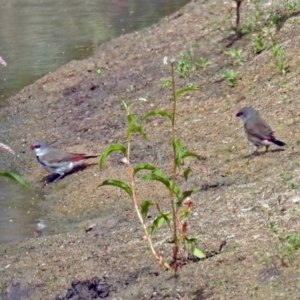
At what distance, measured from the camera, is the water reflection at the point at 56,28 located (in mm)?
15375

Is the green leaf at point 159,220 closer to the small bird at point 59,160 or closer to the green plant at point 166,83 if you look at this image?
the small bird at point 59,160

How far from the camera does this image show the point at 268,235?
6.27m

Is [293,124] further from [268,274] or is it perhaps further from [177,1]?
[177,1]

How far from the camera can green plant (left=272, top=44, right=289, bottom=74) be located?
418 inches

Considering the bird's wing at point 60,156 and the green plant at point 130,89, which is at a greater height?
the bird's wing at point 60,156

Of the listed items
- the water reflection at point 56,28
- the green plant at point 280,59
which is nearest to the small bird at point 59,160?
the green plant at point 280,59

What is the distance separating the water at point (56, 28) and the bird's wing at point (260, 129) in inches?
112

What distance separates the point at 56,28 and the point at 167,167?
30.9ft

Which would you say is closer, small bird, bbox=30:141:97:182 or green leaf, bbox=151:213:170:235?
green leaf, bbox=151:213:170:235

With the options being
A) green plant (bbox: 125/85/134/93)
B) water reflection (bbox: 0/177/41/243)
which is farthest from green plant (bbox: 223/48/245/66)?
water reflection (bbox: 0/177/41/243)

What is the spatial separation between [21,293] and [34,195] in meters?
3.04

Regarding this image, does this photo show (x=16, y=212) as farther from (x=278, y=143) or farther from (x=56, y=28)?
(x=56, y=28)

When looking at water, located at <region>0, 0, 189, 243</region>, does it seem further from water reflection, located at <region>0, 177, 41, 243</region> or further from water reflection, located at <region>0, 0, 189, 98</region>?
water reflection, located at <region>0, 177, 41, 243</region>

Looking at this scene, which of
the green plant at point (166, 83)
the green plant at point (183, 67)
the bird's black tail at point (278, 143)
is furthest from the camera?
the green plant at point (183, 67)
